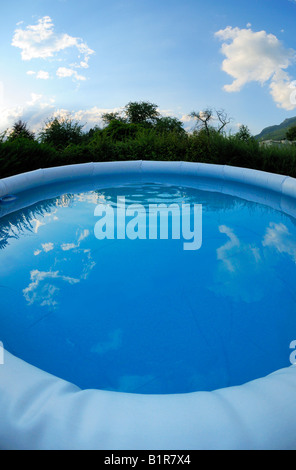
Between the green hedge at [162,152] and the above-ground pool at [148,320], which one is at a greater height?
the green hedge at [162,152]

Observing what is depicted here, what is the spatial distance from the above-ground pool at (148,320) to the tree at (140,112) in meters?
27.3

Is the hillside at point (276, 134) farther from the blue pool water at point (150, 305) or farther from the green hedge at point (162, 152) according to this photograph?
the blue pool water at point (150, 305)

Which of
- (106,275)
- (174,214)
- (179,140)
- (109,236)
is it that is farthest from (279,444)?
(179,140)

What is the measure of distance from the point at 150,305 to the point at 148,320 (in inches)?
8.1

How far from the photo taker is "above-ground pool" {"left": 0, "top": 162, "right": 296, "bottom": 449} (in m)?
1.08

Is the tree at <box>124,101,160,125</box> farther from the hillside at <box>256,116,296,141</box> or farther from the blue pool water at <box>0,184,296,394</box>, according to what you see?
the blue pool water at <box>0,184,296,394</box>

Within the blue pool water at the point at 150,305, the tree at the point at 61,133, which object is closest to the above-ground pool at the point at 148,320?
the blue pool water at the point at 150,305

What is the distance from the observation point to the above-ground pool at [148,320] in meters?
1.08

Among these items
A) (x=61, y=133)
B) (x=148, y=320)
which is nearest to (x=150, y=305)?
(x=148, y=320)

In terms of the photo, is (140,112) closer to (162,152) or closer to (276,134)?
(162,152)

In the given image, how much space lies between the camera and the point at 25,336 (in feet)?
7.45

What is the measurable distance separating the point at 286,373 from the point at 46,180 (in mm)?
6363

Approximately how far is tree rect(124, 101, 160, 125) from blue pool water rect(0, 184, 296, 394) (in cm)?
2901

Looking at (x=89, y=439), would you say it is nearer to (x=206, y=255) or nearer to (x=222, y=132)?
(x=206, y=255)
